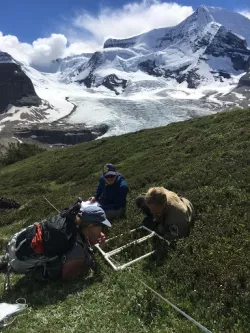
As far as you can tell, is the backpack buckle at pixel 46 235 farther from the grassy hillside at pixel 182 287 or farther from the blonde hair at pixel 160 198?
the blonde hair at pixel 160 198

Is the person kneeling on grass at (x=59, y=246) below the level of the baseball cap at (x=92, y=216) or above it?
below

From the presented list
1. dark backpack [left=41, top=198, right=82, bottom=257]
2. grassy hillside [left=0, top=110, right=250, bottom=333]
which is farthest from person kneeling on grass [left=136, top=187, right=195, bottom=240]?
dark backpack [left=41, top=198, right=82, bottom=257]

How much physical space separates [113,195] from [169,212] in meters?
4.41

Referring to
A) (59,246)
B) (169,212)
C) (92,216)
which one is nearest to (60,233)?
(59,246)

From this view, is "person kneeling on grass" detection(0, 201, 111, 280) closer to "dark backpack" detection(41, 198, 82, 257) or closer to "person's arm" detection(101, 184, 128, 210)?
"dark backpack" detection(41, 198, 82, 257)

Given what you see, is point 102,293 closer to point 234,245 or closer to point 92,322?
point 92,322

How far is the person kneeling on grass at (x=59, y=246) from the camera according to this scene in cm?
948

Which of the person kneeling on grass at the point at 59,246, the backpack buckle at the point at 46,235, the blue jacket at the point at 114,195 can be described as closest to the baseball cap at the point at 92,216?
the person kneeling on grass at the point at 59,246

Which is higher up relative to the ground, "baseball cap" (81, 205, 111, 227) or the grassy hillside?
"baseball cap" (81, 205, 111, 227)

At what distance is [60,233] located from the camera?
9484mm

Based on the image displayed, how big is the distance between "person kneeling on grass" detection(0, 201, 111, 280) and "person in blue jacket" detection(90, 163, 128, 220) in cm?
391

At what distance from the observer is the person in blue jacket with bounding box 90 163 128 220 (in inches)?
553

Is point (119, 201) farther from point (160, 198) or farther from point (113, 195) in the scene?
point (160, 198)

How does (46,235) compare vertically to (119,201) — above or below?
above
